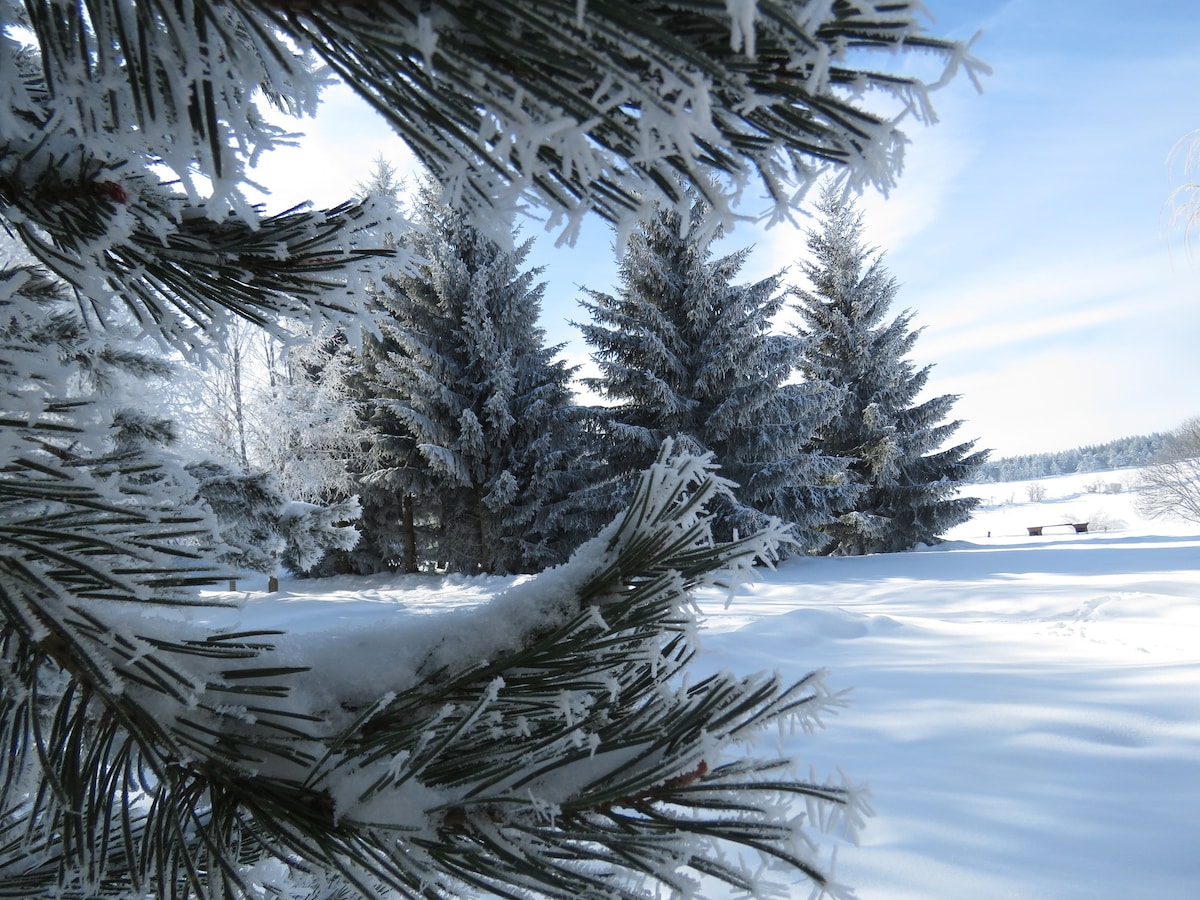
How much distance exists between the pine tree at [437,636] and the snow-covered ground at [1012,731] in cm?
17

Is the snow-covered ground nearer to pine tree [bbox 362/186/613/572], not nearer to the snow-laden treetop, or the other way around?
the snow-laden treetop

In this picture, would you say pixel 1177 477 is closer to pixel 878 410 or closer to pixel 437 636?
pixel 878 410

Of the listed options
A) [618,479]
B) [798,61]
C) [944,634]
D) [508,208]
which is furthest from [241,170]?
[618,479]

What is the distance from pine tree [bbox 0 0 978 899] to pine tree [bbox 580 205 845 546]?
1240 centimetres

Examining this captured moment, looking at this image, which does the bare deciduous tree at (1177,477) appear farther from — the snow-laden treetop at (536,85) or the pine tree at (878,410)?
the snow-laden treetop at (536,85)

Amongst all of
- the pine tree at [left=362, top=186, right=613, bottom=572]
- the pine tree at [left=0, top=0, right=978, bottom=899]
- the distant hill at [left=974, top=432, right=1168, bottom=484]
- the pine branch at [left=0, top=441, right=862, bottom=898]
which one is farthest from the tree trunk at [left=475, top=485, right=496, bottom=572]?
the distant hill at [left=974, top=432, right=1168, bottom=484]

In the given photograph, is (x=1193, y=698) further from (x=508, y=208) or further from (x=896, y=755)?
(x=508, y=208)

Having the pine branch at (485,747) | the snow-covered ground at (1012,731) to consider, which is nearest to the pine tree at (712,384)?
the snow-covered ground at (1012,731)

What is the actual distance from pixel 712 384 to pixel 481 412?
5.34 metres

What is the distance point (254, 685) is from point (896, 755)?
263cm

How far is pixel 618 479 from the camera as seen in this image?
13938 millimetres

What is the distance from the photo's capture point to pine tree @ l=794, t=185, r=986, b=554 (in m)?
16.6

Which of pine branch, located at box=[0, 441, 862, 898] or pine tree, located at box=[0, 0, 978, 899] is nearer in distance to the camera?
pine tree, located at box=[0, 0, 978, 899]

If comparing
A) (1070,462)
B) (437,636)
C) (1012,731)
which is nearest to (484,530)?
(1012,731)
